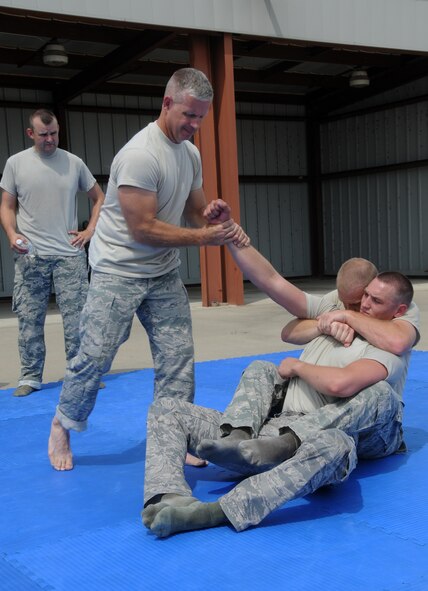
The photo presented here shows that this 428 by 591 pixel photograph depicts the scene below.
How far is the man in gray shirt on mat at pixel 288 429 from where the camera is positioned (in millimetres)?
2434

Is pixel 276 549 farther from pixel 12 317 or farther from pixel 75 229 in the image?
pixel 12 317

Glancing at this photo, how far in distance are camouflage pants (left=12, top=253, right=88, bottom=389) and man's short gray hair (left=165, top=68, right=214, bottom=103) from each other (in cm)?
232

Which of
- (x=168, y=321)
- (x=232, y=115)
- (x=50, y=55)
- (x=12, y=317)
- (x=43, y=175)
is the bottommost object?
(x=12, y=317)

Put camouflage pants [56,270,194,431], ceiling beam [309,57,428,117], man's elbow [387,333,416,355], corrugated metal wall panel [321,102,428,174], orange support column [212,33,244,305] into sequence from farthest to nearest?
corrugated metal wall panel [321,102,428,174] < ceiling beam [309,57,428,117] < orange support column [212,33,244,305] < camouflage pants [56,270,194,431] < man's elbow [387,333,416,355]

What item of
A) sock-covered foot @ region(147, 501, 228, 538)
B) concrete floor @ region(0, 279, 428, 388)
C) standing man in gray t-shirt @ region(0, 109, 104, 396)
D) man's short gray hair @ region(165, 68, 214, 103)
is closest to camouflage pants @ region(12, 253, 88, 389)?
standing man in gray t-shirt @ region(0, 109, 104, 396)

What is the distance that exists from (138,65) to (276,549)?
12.1 meters

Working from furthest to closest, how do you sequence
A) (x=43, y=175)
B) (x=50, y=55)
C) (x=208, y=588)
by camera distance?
(x=50, y=55)
(x=43, y=175)
(x=208, y=588)

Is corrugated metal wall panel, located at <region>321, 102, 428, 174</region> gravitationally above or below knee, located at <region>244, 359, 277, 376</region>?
above

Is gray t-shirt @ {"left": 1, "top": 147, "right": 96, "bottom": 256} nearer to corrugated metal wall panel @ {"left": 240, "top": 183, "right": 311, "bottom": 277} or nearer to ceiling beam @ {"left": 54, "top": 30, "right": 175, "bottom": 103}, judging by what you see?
ceiling beam @ {"left": 54, "top": 30, "right": 175, "bottom": 103}

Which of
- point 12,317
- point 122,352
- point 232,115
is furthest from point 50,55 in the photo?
point 122,352

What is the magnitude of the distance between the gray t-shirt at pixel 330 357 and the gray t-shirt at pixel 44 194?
8.13ft

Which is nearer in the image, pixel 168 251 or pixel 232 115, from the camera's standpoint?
pixel 168 251

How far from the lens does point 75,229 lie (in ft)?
17.0

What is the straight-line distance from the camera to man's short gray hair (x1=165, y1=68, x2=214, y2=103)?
114 inches
